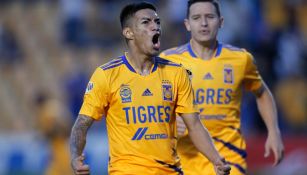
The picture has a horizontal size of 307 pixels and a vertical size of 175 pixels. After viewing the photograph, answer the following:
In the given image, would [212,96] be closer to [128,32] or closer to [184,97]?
[184,97]

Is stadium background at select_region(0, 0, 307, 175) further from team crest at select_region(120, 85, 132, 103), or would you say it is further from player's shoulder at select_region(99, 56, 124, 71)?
team crest at select_region(120, 85, 132, 103)

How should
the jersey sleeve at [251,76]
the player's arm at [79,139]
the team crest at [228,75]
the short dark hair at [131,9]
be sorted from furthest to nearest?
1. the jersey sleeve at [251,76]
2. the team crest at [228,75]
3. the short dark hair at [131,9]
4. the player's arm at [79,139]

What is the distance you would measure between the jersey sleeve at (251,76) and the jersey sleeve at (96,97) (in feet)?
7.45

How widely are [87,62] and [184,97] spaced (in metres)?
12.0

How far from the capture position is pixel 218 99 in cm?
947

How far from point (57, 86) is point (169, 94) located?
40.7 ft

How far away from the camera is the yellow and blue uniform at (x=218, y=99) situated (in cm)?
942

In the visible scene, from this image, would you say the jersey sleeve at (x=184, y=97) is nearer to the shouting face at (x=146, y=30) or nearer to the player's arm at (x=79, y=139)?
the shouting face at (x=146, y=30)

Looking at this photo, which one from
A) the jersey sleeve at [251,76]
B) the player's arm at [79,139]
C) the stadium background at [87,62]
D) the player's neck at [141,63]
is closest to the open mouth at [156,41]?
the player's neck at [141,63]

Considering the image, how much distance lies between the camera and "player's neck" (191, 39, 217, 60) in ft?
31.4

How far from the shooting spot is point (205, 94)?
9.46 meters

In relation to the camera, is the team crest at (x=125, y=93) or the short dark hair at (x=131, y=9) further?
the short dark hair at (x=131, y=9)

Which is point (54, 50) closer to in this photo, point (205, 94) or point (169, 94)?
point (205, 94)

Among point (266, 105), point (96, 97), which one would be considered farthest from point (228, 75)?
point (96, 97)
